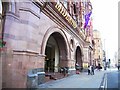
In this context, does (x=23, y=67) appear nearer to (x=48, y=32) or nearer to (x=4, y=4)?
(x=4, y=4)

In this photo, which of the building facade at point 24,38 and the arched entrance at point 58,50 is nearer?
the building facade at point 24,38

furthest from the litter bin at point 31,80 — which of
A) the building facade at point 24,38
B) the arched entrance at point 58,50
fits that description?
the arched entrance at point 58,50

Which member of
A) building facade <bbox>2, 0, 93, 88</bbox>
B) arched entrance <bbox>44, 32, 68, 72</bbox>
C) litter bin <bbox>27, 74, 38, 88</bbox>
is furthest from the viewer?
arched entrance <bbox>44, 32, 68, 72</bbox>

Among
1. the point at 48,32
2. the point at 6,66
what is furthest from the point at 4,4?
the point at 48,32

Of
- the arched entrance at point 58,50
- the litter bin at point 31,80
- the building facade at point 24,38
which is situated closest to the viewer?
the building facade at point 24,38

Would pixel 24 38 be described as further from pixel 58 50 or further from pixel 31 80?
pixel 58 50

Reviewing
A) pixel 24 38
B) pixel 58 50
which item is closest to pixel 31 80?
pixel 24 38

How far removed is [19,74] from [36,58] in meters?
2.69

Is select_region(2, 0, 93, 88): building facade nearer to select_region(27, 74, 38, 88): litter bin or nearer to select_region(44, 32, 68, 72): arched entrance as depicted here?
select_region(27, 74, 38, 88): litter bin

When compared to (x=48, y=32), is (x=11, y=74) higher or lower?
lower

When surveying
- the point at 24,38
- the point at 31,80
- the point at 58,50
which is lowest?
the point at 31,80

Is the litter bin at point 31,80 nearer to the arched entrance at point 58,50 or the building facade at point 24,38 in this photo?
the building facade at point 24,38

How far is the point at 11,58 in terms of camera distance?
46.3ft

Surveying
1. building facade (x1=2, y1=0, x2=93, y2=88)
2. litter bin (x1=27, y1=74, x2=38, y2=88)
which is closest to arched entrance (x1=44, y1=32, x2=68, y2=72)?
building facade (x1=2, y1=0, x2=93, y2=88)
